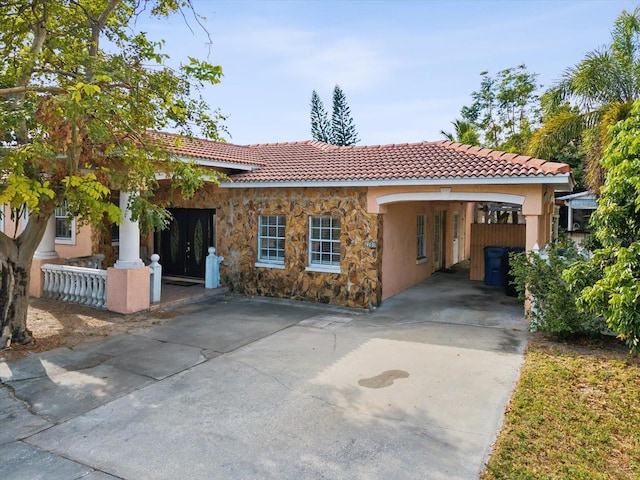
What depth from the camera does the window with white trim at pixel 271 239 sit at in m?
12.9

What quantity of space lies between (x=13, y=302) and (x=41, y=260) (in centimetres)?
507

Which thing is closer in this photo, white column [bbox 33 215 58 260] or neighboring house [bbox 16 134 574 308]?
neighboring house [bbox 16 134 574 308]

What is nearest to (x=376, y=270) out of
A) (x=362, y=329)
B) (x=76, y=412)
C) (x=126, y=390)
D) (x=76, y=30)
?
(x=362, y=329)

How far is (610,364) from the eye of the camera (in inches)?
286

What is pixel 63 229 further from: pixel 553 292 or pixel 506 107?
pixel 506 107

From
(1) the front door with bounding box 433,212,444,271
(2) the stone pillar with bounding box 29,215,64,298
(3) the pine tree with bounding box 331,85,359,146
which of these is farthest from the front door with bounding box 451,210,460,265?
(3) the pine tree with bounding box 331,85,359,146

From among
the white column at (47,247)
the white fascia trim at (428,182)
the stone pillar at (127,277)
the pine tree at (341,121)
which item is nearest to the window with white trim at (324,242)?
the white fascia trim at (428,182)

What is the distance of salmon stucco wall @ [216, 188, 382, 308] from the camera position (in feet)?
37.6

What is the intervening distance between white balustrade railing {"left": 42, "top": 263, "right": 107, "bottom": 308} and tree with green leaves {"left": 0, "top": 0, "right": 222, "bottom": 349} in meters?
2.89

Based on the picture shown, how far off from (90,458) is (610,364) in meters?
7.43

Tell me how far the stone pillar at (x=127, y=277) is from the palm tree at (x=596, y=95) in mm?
12988

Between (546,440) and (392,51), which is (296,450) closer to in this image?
(546,440)

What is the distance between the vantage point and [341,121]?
42781 mm

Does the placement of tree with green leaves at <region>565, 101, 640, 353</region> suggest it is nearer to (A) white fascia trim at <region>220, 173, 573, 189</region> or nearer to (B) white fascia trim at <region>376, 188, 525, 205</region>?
(A) white fascia trim at <region>220, 173, 573, 189</region>
